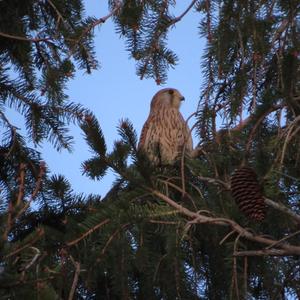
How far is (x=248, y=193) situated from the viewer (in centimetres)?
281

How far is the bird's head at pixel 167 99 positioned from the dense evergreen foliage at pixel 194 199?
3.08m

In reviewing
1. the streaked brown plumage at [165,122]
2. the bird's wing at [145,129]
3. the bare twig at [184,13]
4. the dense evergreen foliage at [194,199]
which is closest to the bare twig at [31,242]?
the dense evergreen foliage at [194,199]

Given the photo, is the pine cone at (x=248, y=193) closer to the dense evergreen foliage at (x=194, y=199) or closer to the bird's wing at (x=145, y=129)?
→ the dense evergreen foliage at (x=194, y=199)

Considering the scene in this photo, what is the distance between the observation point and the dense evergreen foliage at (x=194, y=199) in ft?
9.34

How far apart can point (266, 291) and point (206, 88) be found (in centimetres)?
93

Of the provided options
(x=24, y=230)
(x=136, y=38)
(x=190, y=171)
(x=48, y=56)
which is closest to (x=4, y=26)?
(x=48, y=56)

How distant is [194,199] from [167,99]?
417 centimetres

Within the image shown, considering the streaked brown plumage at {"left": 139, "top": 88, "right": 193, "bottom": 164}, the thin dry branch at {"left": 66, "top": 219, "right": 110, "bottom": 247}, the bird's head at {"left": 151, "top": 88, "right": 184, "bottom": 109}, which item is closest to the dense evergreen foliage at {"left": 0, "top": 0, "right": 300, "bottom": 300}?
the thin dry branch at {"left": 66, "top": 219, "right": 110, "bottom": 247}

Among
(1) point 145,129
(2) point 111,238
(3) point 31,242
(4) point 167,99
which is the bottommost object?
(3) point 31,242

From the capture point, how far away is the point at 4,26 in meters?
4.49

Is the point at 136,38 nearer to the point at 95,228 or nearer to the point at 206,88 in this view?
the point at 206,88

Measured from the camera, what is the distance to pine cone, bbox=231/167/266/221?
2.81 metres

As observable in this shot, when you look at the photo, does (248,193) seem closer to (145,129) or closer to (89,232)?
(89,232)

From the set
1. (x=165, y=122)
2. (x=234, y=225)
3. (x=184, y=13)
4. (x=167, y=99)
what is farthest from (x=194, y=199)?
(x=167, y=99)
